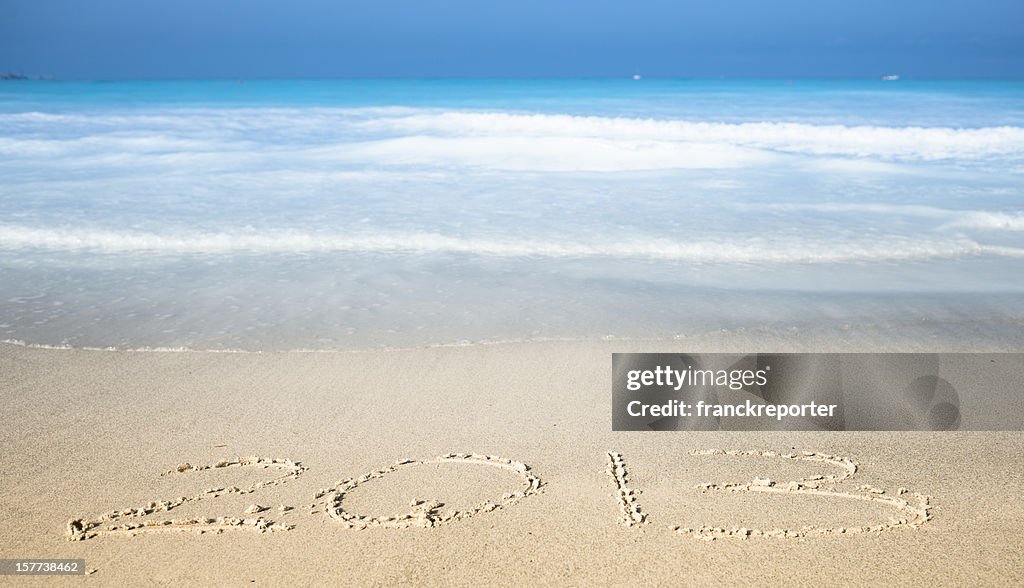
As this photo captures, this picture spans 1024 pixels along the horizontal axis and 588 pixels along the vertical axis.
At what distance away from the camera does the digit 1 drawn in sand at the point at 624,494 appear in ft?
8.80

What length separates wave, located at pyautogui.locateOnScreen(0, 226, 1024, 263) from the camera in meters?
6.99

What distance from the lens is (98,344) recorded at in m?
4.55

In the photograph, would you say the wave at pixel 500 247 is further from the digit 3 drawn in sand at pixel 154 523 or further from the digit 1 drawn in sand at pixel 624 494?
the digit 3 drawn in sand at pixel 154 523

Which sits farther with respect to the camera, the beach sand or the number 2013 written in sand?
the number 2013 written in sand

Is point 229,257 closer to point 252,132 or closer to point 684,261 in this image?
point 684,261

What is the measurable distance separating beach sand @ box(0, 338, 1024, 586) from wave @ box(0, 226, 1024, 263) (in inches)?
117

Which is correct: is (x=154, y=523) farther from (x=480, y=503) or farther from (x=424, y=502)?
(x=480, y=503)

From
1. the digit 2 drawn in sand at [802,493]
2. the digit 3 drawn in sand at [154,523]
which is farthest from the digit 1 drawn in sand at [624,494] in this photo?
the digit 3 drawn in sand at [154,523]

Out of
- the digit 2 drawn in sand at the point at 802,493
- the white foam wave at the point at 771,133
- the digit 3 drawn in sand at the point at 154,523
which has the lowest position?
the digit 2 drawn in sand at the point at 802,493

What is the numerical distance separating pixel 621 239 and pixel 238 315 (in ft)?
12.4

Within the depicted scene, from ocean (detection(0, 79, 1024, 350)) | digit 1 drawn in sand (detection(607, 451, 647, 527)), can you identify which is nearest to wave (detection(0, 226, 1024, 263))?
ocean (detection(0, 79, 1024, 350))

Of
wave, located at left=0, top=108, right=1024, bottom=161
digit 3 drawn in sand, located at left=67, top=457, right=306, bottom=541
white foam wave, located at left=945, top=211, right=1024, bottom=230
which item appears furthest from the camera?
wave, located at left=0, top=108, right=1024, bottom=161

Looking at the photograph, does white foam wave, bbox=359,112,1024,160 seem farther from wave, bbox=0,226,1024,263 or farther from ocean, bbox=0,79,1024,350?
wave, bbox=0,226,1024,263

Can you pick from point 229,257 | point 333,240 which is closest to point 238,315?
point 229,257
